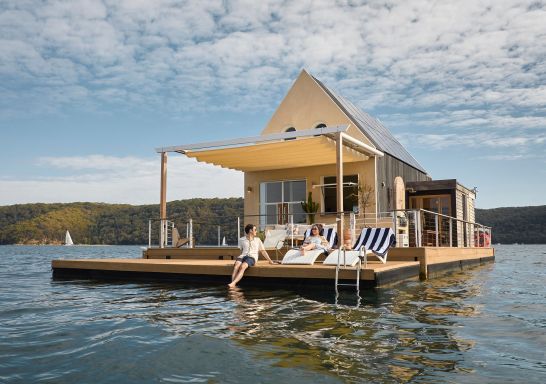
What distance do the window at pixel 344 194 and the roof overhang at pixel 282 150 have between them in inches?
27.3

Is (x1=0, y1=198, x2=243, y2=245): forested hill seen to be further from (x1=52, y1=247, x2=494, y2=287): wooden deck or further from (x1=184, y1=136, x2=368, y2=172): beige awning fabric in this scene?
(x1=52, y1=247, x2=494, y2=287): wooden deck

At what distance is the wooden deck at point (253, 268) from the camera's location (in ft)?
29.2

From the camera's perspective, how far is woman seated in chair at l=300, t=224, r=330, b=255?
10000 millimetres

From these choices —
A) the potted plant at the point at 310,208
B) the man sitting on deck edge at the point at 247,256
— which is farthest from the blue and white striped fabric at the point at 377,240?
the potted plant at the point at 310,208

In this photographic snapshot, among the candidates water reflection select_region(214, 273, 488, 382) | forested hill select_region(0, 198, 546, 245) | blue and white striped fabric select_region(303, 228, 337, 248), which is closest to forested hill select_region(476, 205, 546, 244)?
forested hill select_region(0, 198, 546, 245)

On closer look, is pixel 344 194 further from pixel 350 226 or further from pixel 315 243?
pixel 315 243

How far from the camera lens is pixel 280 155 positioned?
46.6 ft

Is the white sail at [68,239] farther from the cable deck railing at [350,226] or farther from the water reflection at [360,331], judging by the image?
the water reflection at [360,331]

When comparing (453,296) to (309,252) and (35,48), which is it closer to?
(309,252)

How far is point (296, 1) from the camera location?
1053cm

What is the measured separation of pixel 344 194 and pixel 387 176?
67.1 inches

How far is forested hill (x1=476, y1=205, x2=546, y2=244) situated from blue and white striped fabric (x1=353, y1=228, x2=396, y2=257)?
6371 centimetres

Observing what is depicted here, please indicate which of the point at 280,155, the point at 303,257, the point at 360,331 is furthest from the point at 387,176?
the point at 360,331

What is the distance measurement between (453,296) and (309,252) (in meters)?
2.76
